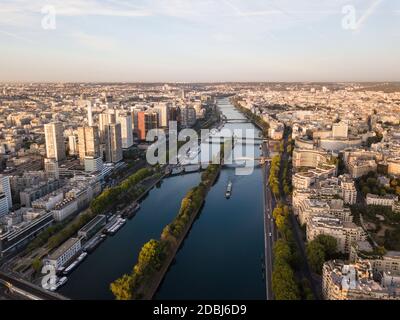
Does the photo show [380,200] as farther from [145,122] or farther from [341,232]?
[145,122]

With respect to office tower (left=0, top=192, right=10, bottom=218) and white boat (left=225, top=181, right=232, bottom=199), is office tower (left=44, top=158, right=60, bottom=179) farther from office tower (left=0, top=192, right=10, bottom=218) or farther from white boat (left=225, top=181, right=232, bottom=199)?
white boat (left=225, top=181, right=232, bottom=199)

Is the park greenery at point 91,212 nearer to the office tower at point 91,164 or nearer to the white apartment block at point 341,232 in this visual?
the office tower at point 91,164

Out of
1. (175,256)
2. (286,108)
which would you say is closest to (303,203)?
(175,256)

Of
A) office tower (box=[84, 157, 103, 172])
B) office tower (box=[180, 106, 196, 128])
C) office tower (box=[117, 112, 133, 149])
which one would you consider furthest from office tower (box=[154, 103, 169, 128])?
office tower (box=[84, 157, 103, 172])

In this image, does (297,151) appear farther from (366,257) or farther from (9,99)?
(9,99)

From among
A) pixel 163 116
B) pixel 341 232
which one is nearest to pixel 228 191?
Answer: pixel 341 232

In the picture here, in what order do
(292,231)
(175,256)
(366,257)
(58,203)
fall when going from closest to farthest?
(366,257) < (175,256) < (292,231) < (58,203)
